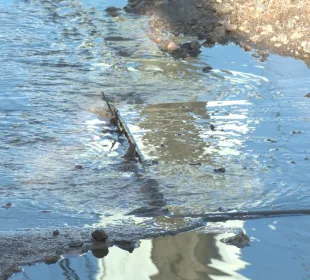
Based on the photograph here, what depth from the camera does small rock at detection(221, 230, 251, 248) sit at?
4.76 m

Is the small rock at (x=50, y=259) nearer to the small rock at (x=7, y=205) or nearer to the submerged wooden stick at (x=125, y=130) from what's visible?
the small rock at (x=7, y=205)

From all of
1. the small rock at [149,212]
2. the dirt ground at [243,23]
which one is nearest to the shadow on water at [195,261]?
the small rock at [149,212]

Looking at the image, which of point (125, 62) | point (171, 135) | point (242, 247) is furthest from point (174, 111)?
point (242, 247)

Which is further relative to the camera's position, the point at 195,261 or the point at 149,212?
the point at 149,212

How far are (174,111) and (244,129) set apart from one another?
77cm

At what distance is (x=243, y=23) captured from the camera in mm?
10492

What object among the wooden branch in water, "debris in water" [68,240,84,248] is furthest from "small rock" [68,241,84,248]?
the wooden branch in water

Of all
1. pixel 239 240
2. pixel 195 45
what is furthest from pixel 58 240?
pixel 195 45

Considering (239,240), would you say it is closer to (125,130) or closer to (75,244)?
(75,244)

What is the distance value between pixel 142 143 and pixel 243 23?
4506mm

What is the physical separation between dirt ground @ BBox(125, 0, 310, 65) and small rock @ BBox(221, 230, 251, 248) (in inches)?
180

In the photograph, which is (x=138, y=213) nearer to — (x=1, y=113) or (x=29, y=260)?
(x=29, y=260)

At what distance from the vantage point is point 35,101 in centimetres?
757

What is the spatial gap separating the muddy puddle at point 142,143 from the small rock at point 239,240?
5cm
